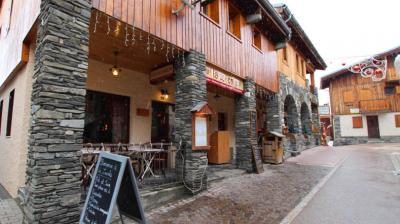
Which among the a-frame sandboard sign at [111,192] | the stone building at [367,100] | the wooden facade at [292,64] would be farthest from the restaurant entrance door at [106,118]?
the stone building at [367,100]

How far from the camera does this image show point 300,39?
13734mm

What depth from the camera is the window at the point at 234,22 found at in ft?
27.6

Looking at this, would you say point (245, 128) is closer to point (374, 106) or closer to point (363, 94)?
point (374, 106)

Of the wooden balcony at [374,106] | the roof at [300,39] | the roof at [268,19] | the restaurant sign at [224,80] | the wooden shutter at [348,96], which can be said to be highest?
the roof at [300,39]

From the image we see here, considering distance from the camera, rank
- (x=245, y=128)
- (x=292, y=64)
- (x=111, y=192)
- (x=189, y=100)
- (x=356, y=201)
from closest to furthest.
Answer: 1. (x=111, y=192)
2. (x=356, y=201)
3. (x=189, y=100)
4. (x=245, y=128)
5. (x=292, y=64)

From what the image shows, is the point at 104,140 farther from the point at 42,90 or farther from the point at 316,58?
the point at 316,58

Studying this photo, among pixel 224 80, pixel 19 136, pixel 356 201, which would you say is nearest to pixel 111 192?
pixel 19 136

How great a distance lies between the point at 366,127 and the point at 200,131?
2179 centimetres

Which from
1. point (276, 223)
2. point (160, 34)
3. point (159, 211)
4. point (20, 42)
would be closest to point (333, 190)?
point (276, 223)

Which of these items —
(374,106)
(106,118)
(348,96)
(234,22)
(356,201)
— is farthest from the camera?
(348,96)

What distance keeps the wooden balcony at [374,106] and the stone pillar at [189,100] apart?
68.1 feet

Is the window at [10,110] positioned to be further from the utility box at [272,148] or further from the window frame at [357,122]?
the window frame at [357,122]

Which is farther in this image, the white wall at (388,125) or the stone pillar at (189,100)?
the white wall at (388,125)

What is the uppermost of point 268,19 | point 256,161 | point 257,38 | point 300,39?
point 300,39
